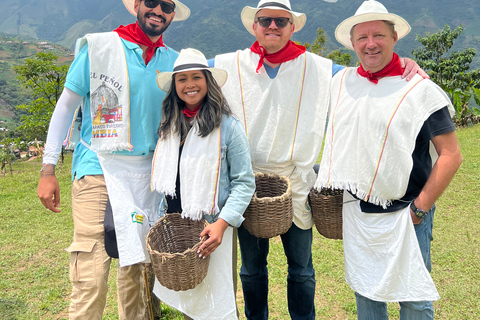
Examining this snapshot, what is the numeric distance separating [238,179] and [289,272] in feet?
3.01

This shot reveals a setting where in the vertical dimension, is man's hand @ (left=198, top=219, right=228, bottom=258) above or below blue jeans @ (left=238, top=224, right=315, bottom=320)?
above

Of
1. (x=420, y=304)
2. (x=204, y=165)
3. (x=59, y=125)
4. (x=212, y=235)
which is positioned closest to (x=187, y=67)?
(x=204, y=165)

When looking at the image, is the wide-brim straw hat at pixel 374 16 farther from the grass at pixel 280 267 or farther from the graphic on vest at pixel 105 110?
the grass at pixel 280 267

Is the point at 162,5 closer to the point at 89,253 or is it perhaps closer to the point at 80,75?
the point at 80,75

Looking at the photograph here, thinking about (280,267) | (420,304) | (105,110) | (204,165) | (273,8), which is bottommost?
(280,267)

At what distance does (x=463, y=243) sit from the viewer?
4668 mm

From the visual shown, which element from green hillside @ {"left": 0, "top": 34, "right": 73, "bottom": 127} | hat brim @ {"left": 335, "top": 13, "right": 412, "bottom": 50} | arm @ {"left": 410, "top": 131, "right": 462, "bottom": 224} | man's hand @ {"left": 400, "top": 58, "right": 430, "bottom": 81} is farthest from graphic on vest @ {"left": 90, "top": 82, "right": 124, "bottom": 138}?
green hillside @ {"left": 0, "top": 34, "right": 73, "bottom": 127}

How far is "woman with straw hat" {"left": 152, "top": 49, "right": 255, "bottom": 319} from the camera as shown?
215 centimetres

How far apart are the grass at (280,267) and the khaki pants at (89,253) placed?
1.19m

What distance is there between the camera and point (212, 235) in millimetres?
2062

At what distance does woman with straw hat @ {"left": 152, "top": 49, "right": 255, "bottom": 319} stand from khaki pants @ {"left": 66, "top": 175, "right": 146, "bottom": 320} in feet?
1.33

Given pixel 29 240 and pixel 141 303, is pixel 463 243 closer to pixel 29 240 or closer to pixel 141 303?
pixel 141 303

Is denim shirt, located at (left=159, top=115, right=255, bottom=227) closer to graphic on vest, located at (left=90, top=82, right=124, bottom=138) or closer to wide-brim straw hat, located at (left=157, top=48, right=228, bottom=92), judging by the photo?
wide-brim straw hat, located at (left=157, top=48, right=228, bottom=92)

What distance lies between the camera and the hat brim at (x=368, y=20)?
6.58ft
